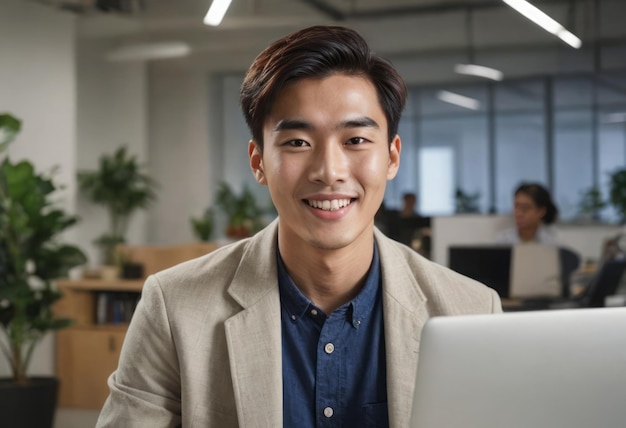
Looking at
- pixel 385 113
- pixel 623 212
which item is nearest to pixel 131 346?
pixel 385 113

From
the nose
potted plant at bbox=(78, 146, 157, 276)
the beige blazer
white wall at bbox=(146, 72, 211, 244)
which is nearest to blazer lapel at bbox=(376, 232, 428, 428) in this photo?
the beige blazer

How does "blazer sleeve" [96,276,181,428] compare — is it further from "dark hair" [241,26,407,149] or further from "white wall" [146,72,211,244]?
"white wall" [146,72,211,244]

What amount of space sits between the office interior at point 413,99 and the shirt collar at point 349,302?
266 inches

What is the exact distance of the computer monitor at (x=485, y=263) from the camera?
16.1ft

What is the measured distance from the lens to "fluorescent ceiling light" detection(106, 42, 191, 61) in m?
9.92

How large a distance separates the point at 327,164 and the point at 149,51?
30.4ft

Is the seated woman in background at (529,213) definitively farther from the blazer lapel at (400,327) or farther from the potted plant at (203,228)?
the potted plant at (203,228)

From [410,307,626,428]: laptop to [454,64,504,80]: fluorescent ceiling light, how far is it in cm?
911

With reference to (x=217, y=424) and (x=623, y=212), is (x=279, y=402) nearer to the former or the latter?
(x=217, y=424)

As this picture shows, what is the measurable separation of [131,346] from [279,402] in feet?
0.87

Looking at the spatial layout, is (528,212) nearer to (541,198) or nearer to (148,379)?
(541,198)

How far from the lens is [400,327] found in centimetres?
142

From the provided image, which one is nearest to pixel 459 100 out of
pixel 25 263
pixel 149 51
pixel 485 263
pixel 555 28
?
pixel 555 28

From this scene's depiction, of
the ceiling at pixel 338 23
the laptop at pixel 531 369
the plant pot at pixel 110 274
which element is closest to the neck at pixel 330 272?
the laptop at pixel 531 369
